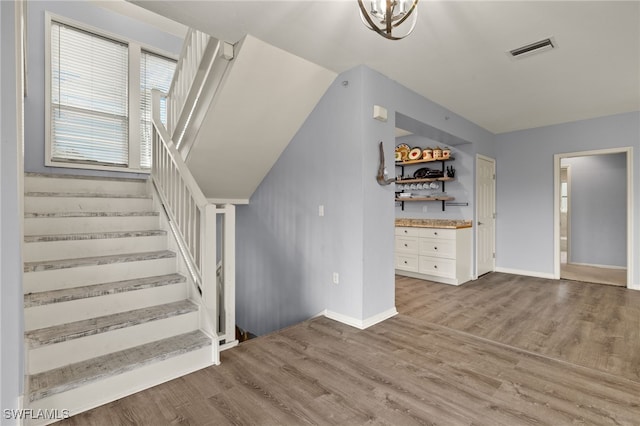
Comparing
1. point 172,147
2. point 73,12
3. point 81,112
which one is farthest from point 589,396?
point 73,12

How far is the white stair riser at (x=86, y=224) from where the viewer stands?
2535 mm

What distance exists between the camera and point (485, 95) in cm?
385

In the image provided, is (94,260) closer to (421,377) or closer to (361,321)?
(361,321)

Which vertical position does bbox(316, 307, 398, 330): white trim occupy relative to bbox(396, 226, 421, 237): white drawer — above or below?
below

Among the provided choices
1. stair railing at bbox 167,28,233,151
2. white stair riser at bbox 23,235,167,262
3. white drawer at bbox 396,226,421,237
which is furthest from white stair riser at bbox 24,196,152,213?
white drawer at bbox 396,226,421,237

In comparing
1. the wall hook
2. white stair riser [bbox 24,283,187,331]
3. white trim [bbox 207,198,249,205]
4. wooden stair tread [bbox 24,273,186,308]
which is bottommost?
white stair riser [bbox 24,283,187,331]

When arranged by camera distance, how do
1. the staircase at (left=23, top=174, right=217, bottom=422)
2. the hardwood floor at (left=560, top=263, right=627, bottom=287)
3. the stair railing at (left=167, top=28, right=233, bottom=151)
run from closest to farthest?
the staircase at (left=23, top=174, right=217, bottom=422) → the stair railing at (left=167, top=28, right=233, bottom=151) → the hardwood floor at (left=560, top=263, right=627, bottom=287)

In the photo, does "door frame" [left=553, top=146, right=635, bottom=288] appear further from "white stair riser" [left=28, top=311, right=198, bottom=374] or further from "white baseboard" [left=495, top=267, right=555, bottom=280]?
"white stair riser" [left=28, top=311, right=198, bottom=374]

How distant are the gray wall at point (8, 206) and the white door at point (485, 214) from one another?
540cm

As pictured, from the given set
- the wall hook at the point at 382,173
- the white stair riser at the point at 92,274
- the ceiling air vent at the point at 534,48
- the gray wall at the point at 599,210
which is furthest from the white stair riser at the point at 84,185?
the gray wall at the point at 599,210

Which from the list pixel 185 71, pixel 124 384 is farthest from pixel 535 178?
pixel 124 384

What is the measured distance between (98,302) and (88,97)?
3481mm

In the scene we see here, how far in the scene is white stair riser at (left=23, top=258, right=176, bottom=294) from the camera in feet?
7.17

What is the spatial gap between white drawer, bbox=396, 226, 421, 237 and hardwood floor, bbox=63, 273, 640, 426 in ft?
6.18
